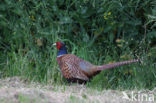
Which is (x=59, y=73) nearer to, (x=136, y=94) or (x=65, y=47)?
(x=65, y=47)

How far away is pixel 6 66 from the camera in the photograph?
7.25 m

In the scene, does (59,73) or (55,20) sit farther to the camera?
(55,20)

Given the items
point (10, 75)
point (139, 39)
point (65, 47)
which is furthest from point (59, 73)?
point (139, 39)

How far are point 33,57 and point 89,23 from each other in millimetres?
1304

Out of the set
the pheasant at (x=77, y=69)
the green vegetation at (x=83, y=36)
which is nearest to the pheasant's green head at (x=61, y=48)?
the green vegetation at (x=83, y=36)

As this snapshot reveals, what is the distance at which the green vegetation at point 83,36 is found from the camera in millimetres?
6605
